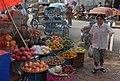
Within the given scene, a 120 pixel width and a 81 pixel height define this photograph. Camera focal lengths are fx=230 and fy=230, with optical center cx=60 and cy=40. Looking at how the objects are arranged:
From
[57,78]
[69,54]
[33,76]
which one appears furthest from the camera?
[69,54]

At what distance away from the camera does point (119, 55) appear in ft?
31.6

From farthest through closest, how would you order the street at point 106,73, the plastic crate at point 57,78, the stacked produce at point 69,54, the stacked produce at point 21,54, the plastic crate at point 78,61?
the plastic crate at point 78,61 < the stacked produce at point 69,54 < the street at point 106,73 < the stacked produce at point 21,54 < the plastic crate at point 57,78

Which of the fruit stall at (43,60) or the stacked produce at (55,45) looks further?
the stacked produce at (55,45)

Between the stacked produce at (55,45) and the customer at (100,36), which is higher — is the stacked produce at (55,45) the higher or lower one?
the lower one

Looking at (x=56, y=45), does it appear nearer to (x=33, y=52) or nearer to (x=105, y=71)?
(x=33, y=52)

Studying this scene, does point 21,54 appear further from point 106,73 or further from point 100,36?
point 106,73

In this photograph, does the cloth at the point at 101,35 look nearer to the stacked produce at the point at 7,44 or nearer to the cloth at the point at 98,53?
the cloth at the point at 98,53

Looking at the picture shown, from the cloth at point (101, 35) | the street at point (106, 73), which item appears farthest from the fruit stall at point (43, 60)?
the cloth at point (101, 35)

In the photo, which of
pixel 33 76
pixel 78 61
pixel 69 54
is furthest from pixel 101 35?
pixel 33 76

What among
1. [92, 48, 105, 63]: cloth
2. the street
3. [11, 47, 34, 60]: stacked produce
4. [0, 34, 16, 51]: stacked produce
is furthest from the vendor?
[92, 48, 105, 63]: cloth

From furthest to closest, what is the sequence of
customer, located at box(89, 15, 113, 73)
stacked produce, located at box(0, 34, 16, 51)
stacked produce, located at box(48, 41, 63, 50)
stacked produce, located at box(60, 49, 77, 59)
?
stacked produce, located at box(48, 41, 63, 50)
stacked produce, located at box(60, 49, 77, 59)
customer, located at box(89, 15, 113, 73)
stacked produce, located at box(0, 34, 16, 51)

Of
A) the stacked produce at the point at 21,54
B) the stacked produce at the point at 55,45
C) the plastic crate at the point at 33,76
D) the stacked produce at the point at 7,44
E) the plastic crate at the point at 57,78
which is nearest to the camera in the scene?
the plastic crate at the point at 57,78

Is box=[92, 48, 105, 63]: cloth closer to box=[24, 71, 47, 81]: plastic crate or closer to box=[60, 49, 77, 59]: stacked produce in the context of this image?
box=[60, 49, 77, 59]: stacked produce

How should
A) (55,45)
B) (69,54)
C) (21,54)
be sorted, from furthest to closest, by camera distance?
(55,45) < (69,54) < (21,54)
